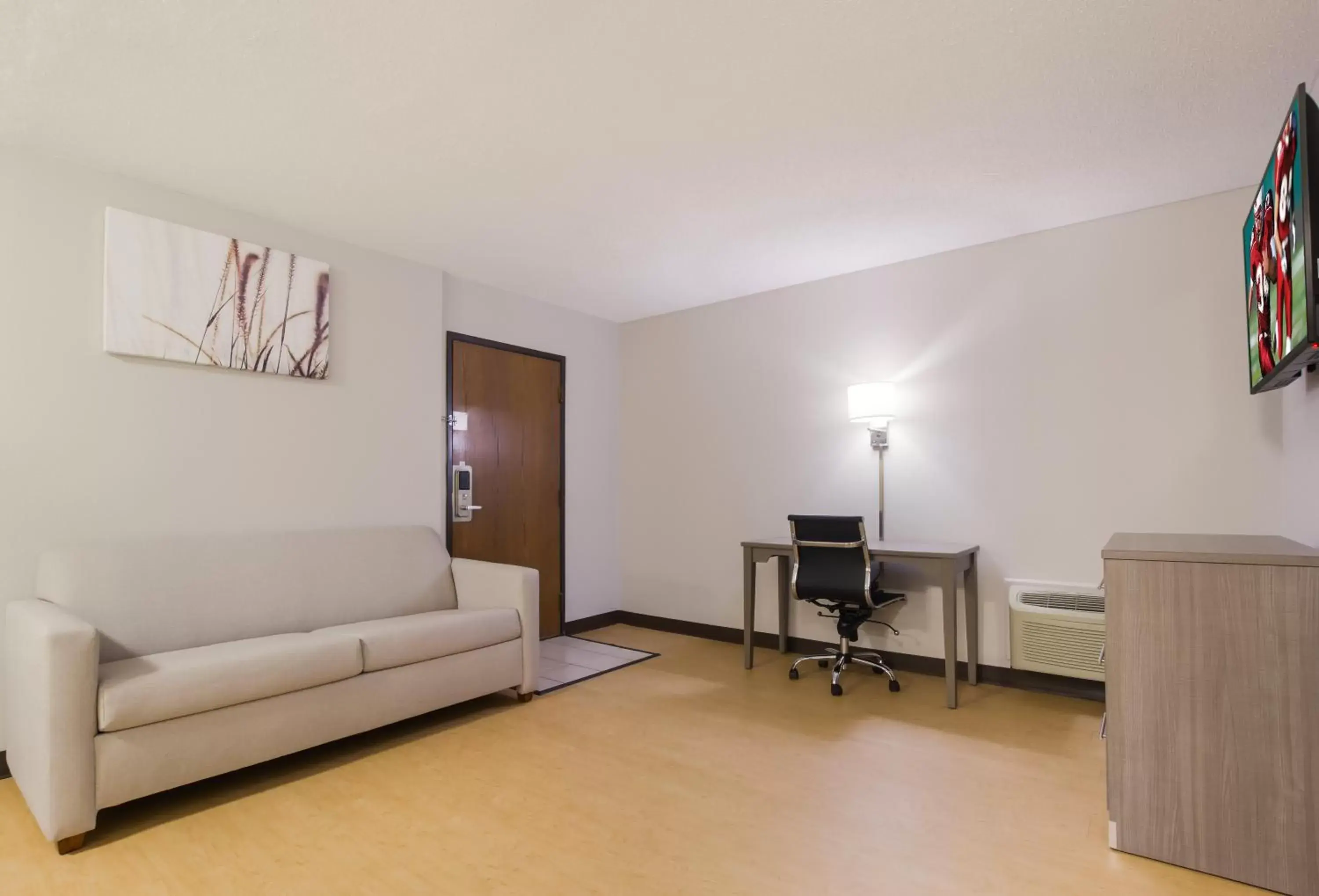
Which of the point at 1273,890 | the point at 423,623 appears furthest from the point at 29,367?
the point at 1273,890

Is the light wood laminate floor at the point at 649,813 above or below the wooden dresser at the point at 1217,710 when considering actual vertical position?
below

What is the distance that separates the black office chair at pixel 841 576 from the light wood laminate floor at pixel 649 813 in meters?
0.48

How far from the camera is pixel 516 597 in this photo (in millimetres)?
3580

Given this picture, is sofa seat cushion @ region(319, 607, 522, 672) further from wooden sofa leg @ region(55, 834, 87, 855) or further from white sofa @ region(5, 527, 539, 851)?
wooden sofa leg @ region(55, 834, 87, 855)

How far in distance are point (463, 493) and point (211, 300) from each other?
5.70 ft

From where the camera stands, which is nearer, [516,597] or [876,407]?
[516,597]

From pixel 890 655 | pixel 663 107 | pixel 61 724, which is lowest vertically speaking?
pixel 890 655

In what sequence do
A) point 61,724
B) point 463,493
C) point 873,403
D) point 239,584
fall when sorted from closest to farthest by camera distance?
point 61,724
point 239,584
point 873,403
point 463,493

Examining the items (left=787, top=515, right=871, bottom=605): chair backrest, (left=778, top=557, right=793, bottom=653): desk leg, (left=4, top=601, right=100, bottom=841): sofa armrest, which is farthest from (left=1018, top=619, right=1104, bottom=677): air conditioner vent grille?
(left=4, top=601, right=100, bottom=841): sofa armrest

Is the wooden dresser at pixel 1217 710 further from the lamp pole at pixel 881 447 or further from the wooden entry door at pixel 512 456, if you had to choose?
the wooden entry door at pixel 512 456

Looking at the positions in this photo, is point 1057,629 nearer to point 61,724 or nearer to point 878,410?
point 878,410

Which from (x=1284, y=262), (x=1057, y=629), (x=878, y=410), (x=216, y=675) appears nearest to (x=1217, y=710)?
(x=1284, y=262)

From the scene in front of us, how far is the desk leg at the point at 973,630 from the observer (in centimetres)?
372

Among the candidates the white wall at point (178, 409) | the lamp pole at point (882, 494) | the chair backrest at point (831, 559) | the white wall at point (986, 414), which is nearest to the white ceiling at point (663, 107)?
the white wall at point (178, 409)
